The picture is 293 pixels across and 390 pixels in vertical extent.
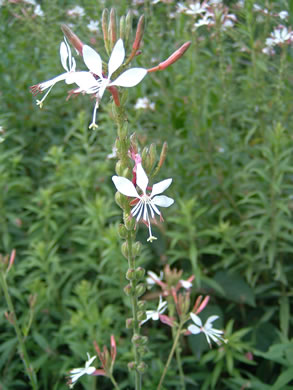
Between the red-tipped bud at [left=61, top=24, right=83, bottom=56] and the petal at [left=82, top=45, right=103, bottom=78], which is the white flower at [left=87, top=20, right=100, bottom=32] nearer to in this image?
the red-tipped bud at [left=61, top=24, right=83, bottom=56]

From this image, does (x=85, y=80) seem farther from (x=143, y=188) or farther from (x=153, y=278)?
(x=153, y=278)

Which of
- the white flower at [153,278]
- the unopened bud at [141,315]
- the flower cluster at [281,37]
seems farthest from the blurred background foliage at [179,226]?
the unopened bud at [141,315]

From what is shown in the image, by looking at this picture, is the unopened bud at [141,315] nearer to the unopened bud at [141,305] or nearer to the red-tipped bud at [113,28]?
the unopened bud at [141,305]

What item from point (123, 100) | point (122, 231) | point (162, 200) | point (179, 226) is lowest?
point (179, 226)

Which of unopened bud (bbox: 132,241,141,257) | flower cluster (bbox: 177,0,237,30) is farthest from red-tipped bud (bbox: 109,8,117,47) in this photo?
flower cluster (bbox: 177,0,237,30)

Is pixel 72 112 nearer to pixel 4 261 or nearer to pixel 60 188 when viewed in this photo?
pixel 60 188

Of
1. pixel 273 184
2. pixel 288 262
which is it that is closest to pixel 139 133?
pixel 273 184

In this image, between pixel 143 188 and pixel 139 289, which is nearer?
pixel 143 188

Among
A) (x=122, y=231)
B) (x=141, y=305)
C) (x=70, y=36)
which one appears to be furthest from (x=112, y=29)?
(x=141, y=305)

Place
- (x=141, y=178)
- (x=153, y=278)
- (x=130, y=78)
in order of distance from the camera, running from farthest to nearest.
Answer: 1. (x=153, y=278)
2. (x=141, y=178)
3. (x=130, y=78)

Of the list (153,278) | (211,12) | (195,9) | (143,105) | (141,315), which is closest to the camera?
(141,315)
